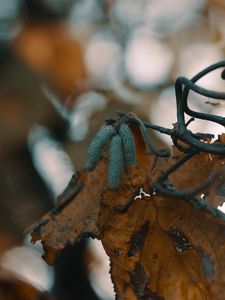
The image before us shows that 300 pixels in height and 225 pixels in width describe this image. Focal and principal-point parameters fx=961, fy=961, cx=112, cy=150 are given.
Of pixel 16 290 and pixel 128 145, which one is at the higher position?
pixel 16 290

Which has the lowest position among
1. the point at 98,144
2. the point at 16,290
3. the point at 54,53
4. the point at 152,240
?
the point at 152,240

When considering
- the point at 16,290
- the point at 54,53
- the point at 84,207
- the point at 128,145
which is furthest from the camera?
the point at 54,53

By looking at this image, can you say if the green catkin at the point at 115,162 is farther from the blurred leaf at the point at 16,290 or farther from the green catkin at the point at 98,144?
the blurred leaf at the point at 16,290

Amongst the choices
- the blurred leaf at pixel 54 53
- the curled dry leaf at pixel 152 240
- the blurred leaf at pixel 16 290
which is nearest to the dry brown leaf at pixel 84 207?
the curled dry leaf at pixel 152 240

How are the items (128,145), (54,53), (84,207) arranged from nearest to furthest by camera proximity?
1. (128,145)
2. (84,207)
3. (54,53)

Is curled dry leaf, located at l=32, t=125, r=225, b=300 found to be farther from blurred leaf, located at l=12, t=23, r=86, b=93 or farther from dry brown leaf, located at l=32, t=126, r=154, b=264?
blurred leaf, located at l=12, t=23, r=86, b=93

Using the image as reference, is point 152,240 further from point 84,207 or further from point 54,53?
point 54,53

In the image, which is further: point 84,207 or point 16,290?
point 16,290

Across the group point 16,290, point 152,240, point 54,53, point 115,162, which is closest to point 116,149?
point 115,162

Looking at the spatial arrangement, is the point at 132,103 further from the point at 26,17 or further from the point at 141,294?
the point at 141,294
